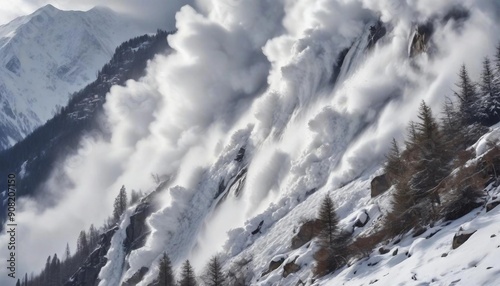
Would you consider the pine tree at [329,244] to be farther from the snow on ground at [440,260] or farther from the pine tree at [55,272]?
the pine tree at [55,272]

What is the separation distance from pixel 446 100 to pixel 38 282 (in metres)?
142

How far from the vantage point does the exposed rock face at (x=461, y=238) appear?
2953 centimetres

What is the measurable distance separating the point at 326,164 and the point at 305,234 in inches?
691

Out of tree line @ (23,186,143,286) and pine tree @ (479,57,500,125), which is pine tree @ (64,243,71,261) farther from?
pine tree @ (479,57,500,125)

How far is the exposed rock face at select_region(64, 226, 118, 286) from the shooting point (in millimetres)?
128375

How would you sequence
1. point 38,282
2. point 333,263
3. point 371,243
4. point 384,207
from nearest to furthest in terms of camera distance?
point 371,243 < point 333,263 < point 384,207 < point 38,282

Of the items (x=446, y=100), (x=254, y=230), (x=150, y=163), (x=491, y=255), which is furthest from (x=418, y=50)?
(x=150, y=163)

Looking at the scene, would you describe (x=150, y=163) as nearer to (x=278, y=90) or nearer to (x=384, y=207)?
(x=278, y=90)

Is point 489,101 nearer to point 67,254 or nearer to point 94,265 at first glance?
point 94,265

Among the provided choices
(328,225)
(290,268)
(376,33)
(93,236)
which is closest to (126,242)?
(376,33)

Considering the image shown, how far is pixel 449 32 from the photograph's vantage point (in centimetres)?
7644

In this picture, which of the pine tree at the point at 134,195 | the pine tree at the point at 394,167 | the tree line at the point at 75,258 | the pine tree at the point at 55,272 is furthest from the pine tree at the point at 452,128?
the pine tree at the point at 55,272

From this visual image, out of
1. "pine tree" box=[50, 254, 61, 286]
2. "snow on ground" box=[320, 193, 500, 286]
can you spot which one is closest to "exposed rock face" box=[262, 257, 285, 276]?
"snow on ground" box=[320, 193, 500, 286]

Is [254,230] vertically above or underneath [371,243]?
above
